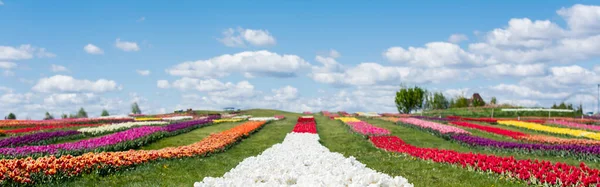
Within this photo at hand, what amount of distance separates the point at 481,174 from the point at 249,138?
15.3 metres

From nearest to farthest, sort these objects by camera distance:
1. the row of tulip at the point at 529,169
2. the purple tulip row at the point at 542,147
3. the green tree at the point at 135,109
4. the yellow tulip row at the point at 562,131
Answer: the row of tulip at the point at 529,169 < the purple tulip row at the point at 542,147 < the yellow tulip row at the point at 562,131 < the green tree at the point at 135,109

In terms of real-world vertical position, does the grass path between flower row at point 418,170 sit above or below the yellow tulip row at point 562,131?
below

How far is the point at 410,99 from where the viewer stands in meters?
72.5

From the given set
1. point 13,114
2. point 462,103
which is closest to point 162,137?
point 13,114

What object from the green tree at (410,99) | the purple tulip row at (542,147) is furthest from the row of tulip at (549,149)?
the green tree at (410,99)

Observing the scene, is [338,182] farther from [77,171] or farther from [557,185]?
[77,171]

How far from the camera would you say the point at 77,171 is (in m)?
11.6

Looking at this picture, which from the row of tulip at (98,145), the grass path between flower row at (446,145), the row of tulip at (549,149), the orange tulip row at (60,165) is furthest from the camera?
the row of tulip at (549,149)

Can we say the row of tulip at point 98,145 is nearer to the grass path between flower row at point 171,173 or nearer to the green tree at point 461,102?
the grass path between flower row at point 171,173

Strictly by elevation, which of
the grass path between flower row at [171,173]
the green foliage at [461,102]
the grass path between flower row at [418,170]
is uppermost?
the green foliage at [461,102]

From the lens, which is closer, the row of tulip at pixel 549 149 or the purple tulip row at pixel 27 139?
the row of tulip at pixel 549 149

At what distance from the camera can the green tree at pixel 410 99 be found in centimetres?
7238

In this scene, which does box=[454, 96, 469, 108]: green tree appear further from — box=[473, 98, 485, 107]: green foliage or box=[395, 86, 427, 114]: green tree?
box=[395, 86, 427, 114]: green tree

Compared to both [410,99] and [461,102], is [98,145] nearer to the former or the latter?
[410,99]
